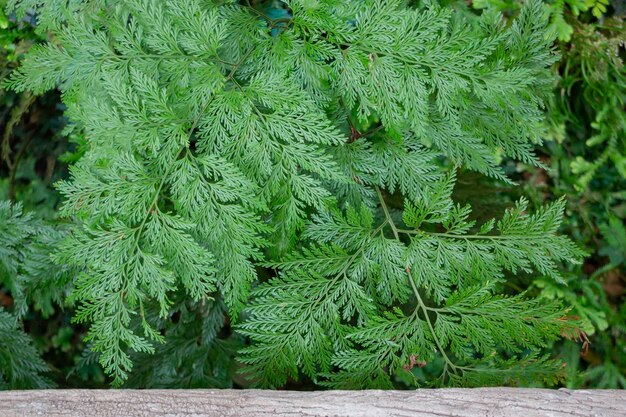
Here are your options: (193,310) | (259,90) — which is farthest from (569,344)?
(259,90)

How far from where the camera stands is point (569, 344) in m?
2.28

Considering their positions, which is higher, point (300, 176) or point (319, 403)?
point (300, 176)

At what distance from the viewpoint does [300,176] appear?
1356 millimetres

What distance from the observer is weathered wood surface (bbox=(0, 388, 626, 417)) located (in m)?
1.26

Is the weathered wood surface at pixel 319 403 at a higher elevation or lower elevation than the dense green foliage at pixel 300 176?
lower

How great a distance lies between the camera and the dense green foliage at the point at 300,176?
4.35 ft

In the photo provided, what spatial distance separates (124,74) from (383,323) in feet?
2.88

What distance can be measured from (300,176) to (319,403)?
1.69 feet

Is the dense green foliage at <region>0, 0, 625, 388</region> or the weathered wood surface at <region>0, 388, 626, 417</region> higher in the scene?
the dense green foliage at <region>0, 0, 625, 388</region>

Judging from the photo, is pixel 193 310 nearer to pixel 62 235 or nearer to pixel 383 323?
pixel 62 235

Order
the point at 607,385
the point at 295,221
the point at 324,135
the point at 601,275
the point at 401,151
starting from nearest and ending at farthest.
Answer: the point at 324,135 → the point at 295,221 → the point at 401,151 → the point at 607,385 → the point at 601,275

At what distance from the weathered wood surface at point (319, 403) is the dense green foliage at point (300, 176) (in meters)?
0.09

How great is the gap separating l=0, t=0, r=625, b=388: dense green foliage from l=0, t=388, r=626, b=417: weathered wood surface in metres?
0.09

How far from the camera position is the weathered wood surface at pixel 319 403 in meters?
1.26
